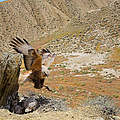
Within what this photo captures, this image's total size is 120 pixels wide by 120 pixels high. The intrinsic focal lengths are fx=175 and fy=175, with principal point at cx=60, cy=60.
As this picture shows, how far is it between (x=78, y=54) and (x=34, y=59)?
45.0ft

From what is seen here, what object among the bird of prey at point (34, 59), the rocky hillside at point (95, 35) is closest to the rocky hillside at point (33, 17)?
the rocky hillside at point (95, 35)

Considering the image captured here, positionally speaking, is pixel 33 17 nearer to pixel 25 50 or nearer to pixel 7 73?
pixel 25 50

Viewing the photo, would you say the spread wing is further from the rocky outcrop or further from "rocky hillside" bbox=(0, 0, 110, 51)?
"rocky hillside" bbox=(0, 0, 110, 51)

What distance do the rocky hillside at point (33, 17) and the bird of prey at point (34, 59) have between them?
23143mm

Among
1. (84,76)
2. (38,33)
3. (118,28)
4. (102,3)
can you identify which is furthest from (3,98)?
(102,3)

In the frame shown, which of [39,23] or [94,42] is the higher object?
[39,23]

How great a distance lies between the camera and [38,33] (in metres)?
34.7

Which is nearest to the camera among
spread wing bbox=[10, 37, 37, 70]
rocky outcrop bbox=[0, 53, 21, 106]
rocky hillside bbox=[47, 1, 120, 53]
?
A: rocky outcrop bbox=[0, 53, 21, 106]

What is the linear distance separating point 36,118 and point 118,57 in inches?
495

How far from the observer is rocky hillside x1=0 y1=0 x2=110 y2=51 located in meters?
32.0

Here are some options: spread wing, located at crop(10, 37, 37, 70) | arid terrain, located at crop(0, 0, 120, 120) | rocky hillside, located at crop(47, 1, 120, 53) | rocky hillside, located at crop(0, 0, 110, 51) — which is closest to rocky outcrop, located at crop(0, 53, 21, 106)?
spread wing, located at crop(10, 37, 37, 70)

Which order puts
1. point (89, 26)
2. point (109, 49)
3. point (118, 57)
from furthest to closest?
point (89, 26) → point (109, 49) → point (118, 57)

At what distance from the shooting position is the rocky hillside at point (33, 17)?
32.0 meters

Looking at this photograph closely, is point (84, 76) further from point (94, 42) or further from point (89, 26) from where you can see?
point (89, 26)
